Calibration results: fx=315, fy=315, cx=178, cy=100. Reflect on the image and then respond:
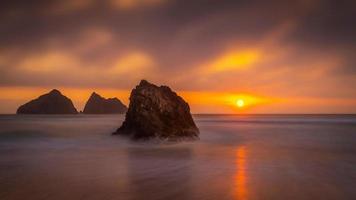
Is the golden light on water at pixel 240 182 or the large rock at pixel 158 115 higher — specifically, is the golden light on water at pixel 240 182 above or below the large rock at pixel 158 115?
below

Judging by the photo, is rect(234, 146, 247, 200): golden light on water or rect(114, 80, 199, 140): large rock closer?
rect(234, 146, 247, 200): golden light on water

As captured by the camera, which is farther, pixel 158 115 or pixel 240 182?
pixel 158 115

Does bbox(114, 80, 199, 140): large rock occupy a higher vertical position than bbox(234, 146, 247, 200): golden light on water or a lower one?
higher

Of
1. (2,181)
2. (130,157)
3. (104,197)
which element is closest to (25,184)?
(2,181)

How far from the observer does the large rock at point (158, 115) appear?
29844 mm

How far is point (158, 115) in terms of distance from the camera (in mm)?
30219

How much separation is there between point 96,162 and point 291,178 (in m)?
10.9

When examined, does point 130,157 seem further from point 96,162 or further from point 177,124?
point 177,124

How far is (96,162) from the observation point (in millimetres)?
18516

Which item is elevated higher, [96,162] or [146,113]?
[146,113]

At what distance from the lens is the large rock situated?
29.8 meters

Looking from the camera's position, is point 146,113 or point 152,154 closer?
point 152,154

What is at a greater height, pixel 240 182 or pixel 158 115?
pixel 158 115

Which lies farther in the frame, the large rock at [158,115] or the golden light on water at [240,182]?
the large rock at [158,115]
